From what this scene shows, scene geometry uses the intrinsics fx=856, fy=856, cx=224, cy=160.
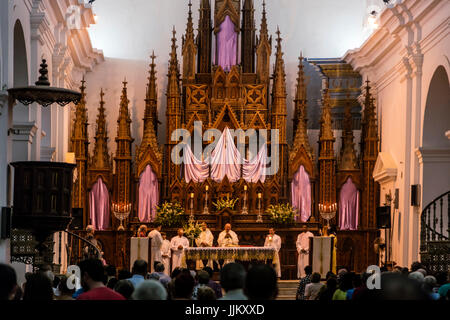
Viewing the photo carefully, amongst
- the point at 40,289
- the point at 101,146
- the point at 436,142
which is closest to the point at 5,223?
the point at 40,289

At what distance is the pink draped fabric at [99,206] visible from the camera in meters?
25.0

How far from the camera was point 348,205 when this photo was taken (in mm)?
25156

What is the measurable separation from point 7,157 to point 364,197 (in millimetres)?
13071

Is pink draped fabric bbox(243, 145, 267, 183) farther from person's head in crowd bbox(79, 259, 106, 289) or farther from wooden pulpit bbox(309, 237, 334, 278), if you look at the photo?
person's head in crowd bbox(79, 259, 106, 289)

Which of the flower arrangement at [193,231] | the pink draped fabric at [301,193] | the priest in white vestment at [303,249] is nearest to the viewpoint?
the flower arrangement at [193,231]

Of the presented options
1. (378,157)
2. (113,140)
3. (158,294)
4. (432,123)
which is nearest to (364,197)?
(378,157)

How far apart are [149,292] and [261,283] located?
962 millimetres

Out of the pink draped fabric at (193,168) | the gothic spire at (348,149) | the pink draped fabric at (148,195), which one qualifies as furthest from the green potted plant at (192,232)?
the gothic spire at (348,149)

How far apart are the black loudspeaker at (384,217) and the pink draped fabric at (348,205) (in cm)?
209

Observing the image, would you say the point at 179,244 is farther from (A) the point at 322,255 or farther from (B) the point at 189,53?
(B) the point at 189,53

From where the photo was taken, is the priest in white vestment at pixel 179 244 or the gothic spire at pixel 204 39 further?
the gothic spire at pixel 204 39

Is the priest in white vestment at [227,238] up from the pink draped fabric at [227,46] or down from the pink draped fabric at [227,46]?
down

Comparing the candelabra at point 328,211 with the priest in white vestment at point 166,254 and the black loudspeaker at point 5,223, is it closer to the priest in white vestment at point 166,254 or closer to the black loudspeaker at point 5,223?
the priest in white vestment at point 166,254
